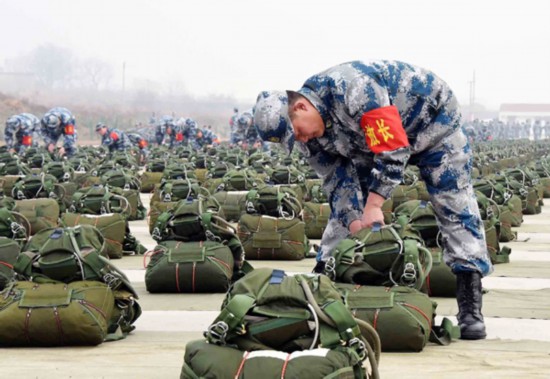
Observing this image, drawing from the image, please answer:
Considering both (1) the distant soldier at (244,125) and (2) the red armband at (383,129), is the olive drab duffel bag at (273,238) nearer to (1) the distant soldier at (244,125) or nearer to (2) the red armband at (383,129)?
(2) the red armband at (383,129)

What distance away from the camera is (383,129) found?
5.66 metres

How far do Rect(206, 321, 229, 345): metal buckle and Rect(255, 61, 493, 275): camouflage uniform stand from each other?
157cm

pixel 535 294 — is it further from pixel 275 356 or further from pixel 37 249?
pixel 275 356

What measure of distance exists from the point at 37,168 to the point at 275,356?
19.5 metres

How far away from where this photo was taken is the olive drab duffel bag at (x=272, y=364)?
4352 millimetres

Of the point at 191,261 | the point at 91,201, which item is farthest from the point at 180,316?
the point at 91,201

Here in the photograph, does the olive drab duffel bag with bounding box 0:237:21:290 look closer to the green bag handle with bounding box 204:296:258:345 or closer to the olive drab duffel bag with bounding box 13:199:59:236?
the green bag handle with bounding box 204:296:258:345

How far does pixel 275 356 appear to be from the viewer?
4449 mm

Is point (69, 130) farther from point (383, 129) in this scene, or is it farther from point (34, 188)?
point (383, 129)

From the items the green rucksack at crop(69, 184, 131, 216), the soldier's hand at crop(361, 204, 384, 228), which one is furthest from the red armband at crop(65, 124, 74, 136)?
the soldier's hand at crop(361, 204, 384, 228)

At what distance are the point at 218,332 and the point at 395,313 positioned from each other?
1631 mm

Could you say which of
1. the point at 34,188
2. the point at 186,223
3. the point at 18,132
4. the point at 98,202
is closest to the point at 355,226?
the point at 186,223

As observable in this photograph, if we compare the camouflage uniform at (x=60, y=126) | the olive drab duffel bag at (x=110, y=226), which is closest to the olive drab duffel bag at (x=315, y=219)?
the olive drab duffel bag at (x=110, y=226)

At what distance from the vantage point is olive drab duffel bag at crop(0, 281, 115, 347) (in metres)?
6.24
